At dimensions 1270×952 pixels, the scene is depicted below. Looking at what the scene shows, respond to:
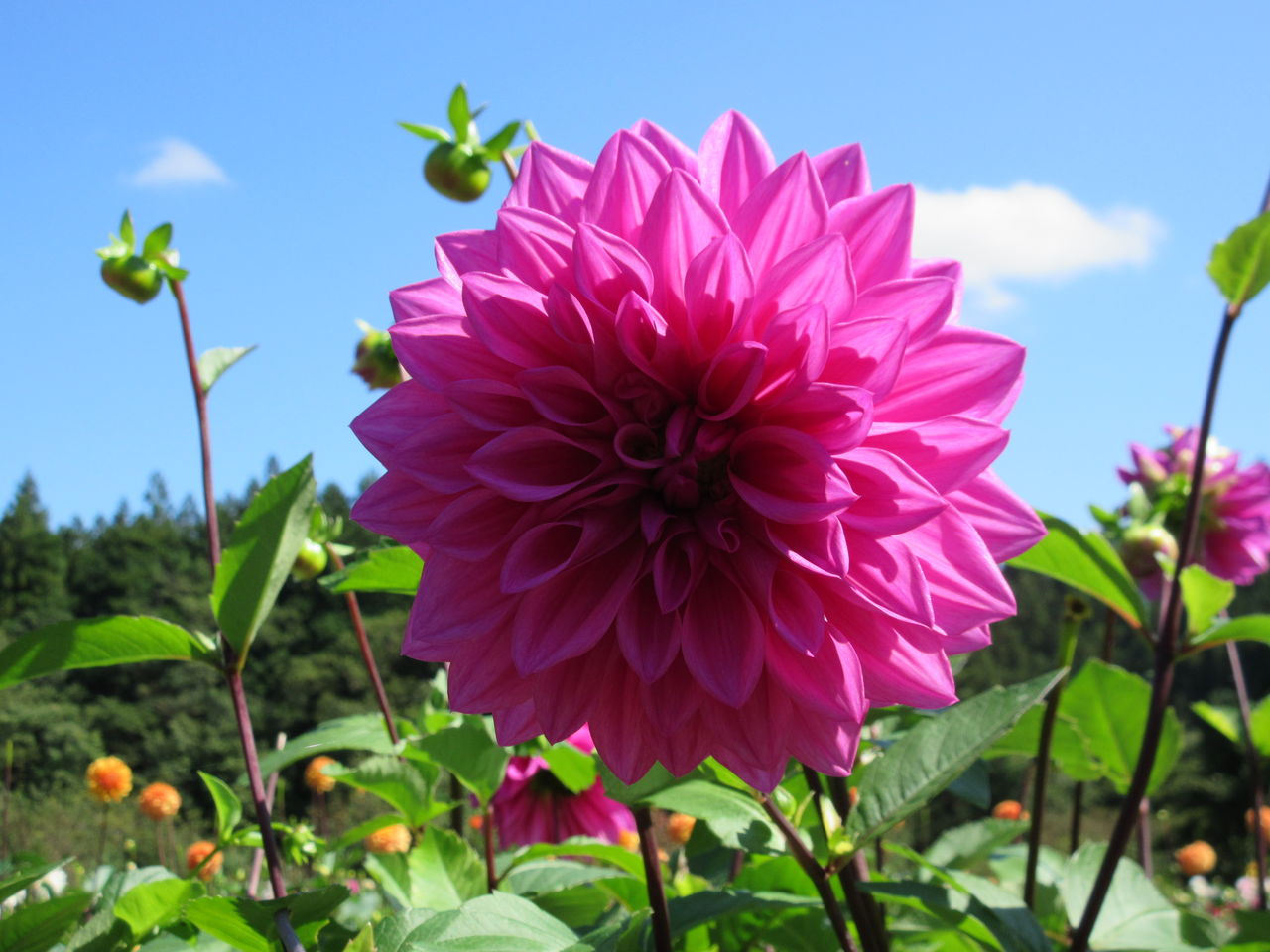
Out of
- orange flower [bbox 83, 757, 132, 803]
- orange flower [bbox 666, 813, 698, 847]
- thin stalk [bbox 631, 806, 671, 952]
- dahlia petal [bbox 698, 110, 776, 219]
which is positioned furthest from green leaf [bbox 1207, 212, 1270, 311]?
orange flower [bbox 83, 757, 132, 803]

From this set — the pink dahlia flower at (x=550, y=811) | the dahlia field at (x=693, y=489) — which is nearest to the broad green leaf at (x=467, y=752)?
the dahlia field at (x=693, y=489)

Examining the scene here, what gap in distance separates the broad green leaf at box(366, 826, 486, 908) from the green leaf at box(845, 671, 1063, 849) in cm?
48

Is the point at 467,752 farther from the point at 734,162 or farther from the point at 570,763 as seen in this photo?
the point at 734,162

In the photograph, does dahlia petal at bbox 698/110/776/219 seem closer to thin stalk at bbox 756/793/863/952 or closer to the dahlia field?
the dahlia field

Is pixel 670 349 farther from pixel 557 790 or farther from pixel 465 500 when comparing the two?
pixel 557 790

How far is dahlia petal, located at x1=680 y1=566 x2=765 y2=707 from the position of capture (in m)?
0.65

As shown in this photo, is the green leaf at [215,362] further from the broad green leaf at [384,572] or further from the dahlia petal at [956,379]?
the dahlia petal at [956,379]

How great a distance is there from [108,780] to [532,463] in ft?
12.1

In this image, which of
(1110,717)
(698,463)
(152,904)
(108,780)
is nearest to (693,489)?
(698,463)

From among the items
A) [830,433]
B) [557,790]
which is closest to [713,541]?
[830,433]

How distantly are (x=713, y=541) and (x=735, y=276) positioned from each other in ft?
0.57

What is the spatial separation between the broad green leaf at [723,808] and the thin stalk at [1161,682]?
0.32 meters

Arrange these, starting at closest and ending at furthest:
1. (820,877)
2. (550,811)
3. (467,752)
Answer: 1. (820,877)
2. (467,752)
3. (550,811)

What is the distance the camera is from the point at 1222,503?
1.75 m
